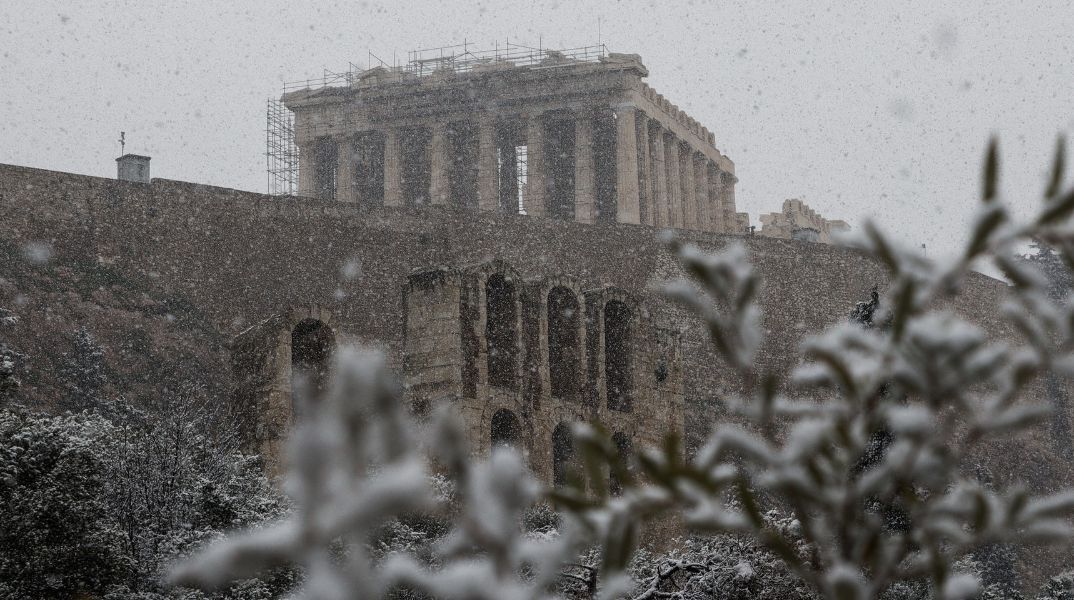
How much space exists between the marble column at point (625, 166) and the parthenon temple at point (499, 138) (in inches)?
1.7

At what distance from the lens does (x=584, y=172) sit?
4122cm

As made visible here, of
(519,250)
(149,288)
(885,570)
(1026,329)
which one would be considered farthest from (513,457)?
(519,250)

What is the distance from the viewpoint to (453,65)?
43344 mm

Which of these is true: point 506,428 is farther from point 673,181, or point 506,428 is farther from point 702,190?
point 702,190

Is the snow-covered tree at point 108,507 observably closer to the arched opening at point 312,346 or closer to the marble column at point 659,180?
the arched opening at point 312,346

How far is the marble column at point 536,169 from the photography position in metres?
41.1

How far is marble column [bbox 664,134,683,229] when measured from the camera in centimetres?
4422

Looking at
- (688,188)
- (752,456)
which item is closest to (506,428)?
(752,456)

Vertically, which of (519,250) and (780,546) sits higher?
(519,250)

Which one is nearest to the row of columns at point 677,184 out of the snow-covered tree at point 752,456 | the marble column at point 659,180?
the marble column at point 659,180

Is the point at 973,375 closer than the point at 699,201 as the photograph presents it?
Yes

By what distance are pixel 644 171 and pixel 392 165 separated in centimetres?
784

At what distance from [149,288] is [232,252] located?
6.80ft

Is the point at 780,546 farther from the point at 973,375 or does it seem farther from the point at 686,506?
the point at 973,375
